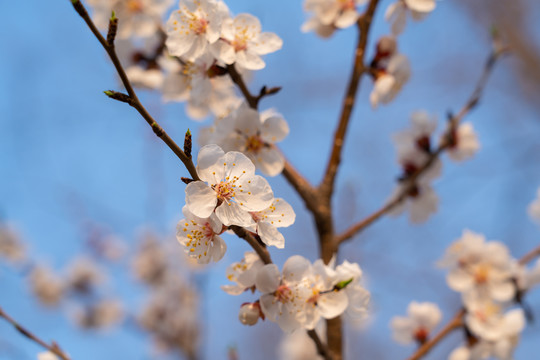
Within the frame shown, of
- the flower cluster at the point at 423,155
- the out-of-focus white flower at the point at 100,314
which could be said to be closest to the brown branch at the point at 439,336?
the flower cluster at the point at 423,155

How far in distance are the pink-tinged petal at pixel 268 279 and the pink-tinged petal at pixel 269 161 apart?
0.35 meters

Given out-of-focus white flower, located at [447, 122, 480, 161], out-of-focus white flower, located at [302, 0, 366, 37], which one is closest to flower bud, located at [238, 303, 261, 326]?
out-of-focus white flower, located at [302, 0, 366, 37]

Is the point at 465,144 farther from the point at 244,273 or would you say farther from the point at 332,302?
the point at 244,273

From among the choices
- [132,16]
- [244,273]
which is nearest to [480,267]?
[244,273]

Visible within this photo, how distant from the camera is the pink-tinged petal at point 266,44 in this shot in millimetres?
1389

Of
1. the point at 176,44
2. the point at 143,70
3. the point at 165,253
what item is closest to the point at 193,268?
the point at 165,253

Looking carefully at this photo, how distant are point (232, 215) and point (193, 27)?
0.64 metres

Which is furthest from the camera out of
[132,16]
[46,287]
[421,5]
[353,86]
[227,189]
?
[46,287]

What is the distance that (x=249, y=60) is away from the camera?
1.36 m

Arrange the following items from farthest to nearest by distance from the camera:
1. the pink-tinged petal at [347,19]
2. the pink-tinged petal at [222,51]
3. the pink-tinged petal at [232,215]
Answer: the pink-tinged petal at [347,19] → the pink-tinged petal at [222,51] → the pink-tinged petal at [232,215]

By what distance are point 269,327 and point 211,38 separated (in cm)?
599

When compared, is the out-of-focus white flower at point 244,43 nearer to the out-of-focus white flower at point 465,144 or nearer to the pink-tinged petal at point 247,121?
the pink-tinged petal at point 247,121

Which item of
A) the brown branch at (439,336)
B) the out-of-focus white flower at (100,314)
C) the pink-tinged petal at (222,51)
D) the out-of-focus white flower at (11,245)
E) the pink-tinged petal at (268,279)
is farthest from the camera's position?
the out-of-focus white flower at (100,314)

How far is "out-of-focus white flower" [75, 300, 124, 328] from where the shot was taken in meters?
5.09
